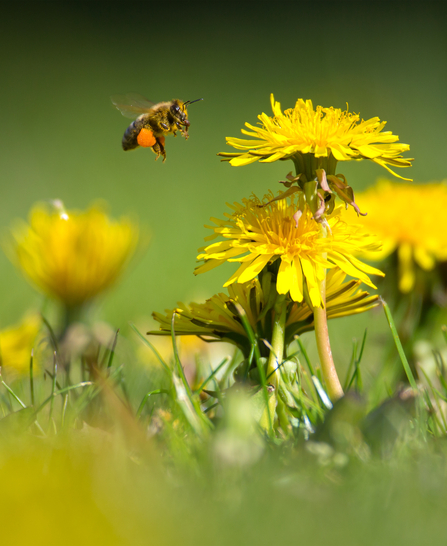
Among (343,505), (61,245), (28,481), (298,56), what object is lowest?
(343,505)

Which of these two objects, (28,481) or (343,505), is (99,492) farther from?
(343,505)

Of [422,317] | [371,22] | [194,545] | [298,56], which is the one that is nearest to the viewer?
[194,545]

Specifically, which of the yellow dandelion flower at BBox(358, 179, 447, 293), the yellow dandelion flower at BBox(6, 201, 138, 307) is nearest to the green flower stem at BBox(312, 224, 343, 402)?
the yellow dandelion flower at BBox(358, 179, 447, 293)

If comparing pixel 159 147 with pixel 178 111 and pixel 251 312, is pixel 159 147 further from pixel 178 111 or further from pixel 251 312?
pixel 251 312

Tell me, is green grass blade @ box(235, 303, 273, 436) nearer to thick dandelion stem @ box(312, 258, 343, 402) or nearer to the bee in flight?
thick dandelion stem @ box(312, 258, 343, 402)

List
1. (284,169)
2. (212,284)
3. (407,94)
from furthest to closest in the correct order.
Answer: (407,94) < (284,169) < (212,284)

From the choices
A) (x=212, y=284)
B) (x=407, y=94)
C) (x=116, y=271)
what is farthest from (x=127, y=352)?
(x=407, y=94)

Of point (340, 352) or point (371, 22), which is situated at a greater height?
point (371, 22)
